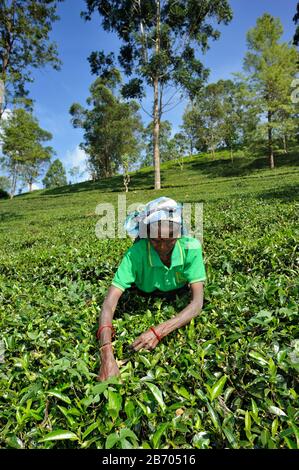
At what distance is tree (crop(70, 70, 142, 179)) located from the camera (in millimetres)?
45375

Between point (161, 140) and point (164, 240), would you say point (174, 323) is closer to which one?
point (164, 240)

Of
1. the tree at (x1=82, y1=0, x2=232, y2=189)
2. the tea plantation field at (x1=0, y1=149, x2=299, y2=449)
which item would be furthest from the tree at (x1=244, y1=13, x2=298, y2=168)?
the tea plantation field at (x1=0, y1=149, x2=299, y2=449)

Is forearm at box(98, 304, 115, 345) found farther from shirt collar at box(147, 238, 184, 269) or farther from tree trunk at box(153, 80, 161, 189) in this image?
tree trunk at box(153, 80, 161, 189)

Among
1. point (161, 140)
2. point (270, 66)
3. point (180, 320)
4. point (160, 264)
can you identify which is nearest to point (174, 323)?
point (180, 320)

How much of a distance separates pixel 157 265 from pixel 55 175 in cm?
9512

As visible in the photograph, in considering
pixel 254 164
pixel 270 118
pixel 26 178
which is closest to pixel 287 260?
pixel 270 118

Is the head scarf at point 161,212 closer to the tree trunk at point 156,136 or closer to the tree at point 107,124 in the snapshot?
the tree trunk at point 156,136

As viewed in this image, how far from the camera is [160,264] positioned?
2.84 m

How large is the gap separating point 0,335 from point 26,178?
234 feet

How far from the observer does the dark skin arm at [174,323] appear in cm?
236

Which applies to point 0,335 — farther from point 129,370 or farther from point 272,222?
point 272,222

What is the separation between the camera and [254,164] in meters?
34.6

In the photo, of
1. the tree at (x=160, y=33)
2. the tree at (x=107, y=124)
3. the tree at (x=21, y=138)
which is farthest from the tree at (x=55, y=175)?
the tree at (x=160, y=33)

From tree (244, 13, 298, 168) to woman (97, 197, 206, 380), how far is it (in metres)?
29.0
